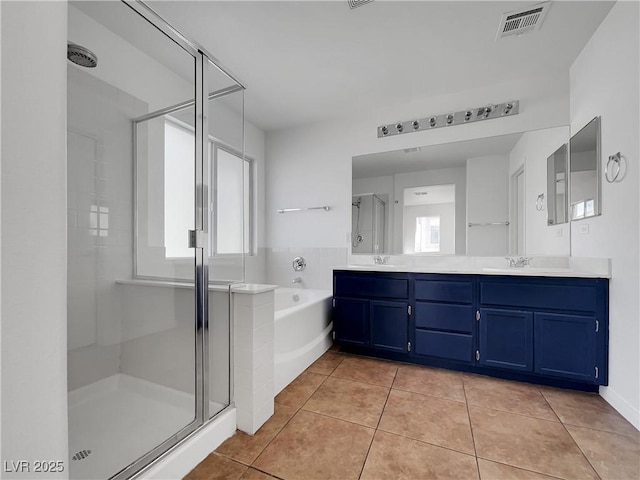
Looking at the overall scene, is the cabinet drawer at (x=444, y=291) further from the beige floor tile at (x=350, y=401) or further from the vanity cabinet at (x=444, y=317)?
the beige floor tile at (x=350, y=401)

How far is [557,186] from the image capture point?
7.75 feet

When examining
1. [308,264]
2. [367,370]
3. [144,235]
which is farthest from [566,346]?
[144,235]

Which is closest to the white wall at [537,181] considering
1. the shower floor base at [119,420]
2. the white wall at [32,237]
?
the shower floor base at [119,420]

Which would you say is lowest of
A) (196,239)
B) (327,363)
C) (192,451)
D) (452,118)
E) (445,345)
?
(327,363)

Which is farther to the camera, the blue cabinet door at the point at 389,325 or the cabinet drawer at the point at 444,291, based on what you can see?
the blue cabinet door at the point at 389,325

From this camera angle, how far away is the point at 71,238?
5.47 ft

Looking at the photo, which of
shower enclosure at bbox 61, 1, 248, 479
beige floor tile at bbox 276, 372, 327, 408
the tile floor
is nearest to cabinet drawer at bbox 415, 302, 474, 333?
the tile floor

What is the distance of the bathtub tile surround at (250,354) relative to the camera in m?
1.49

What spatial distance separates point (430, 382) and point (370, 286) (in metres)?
0.86

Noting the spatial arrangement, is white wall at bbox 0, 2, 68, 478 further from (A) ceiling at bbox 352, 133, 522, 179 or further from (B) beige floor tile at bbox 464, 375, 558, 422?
(A) ceiling at bbox 352, 133, 522, 179

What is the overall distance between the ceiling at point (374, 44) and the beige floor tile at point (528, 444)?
2507 mm

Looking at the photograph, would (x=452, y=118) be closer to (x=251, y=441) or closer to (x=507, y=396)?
(x=507, y=396)

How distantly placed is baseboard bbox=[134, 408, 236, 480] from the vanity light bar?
2.80 metres

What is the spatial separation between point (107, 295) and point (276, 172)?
2.27 metres
